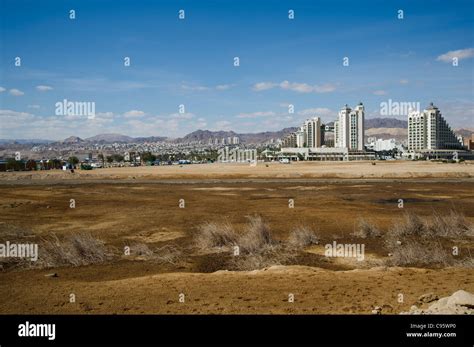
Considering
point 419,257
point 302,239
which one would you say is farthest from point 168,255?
point 419,257

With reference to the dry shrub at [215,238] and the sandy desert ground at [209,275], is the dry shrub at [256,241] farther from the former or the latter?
the sandy desert ground at [209,275]

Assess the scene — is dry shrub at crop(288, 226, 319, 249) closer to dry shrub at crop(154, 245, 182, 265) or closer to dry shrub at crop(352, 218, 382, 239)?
dry shrub at crop(352, 218, 382, 239)

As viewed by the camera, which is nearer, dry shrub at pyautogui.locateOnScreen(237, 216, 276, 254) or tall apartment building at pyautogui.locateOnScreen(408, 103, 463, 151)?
dry shrub at pyautogui.locateOnScreen(237, 216, 276, 254)

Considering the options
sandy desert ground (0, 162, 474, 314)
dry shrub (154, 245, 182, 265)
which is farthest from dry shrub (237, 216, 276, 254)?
dry shrub (154, 245, 182, 265)

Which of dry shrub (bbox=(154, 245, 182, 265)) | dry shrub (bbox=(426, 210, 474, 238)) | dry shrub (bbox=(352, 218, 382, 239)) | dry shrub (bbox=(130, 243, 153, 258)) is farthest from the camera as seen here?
dry shrub (bbox=(352, 218, 382, 239))

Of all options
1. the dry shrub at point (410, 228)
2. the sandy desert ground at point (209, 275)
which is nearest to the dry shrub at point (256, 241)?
the sandy desert ground at point (209, 275)

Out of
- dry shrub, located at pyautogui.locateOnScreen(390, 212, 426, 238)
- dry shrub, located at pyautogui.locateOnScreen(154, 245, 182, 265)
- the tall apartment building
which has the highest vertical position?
the tall apartment building
